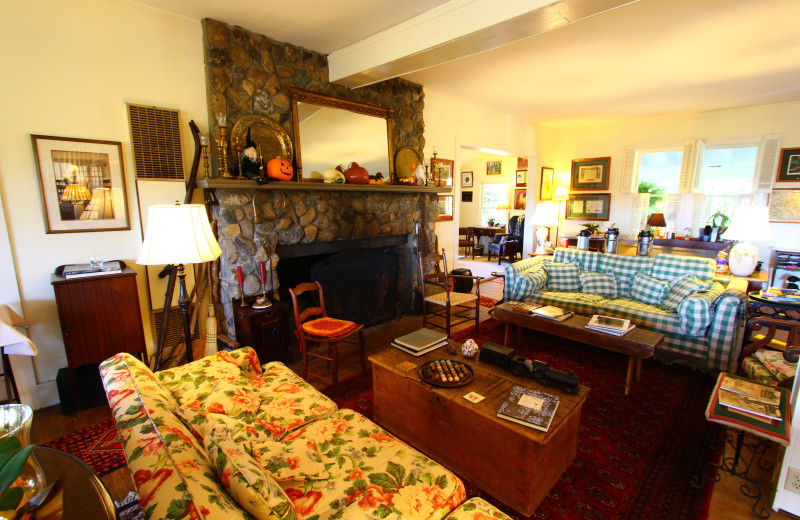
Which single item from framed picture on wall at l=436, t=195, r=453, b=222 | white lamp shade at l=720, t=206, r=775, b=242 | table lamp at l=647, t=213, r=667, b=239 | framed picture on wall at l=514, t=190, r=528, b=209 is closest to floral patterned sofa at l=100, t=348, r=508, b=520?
framed picture on wall at l=436, t=195, r=453, b=222

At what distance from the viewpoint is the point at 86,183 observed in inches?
96.4

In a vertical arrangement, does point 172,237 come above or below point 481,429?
above

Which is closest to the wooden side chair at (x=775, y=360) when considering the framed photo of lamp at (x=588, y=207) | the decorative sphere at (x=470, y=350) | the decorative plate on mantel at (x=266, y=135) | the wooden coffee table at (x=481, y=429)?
the wooden coffee table at (x=481, y=429)

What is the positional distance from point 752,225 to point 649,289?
1.12m

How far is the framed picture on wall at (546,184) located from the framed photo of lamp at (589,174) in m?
0.40

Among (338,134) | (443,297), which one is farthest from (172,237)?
(443,297)

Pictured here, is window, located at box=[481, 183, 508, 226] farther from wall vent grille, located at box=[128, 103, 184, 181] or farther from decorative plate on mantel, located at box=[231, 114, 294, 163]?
wall vent grille, located at box=[128, 103, 184, 181]

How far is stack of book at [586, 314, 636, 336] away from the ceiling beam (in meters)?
2.12

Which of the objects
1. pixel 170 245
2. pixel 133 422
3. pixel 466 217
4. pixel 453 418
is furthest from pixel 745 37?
pixel 466 217

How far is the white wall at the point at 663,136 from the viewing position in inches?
205

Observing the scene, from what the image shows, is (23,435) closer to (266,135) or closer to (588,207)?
(266,135)

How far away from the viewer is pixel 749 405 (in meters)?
1.72

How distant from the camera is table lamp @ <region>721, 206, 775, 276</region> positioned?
3480 mm

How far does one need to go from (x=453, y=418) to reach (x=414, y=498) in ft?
2.00
